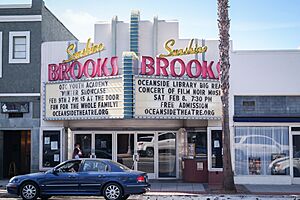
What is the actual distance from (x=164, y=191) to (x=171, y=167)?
3.57m

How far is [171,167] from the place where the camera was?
65.9ft

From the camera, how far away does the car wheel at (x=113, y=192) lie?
14078 millimetres

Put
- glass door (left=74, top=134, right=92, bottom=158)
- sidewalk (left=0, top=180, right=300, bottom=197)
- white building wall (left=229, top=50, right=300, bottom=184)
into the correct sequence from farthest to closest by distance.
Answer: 1. glass door (left=74, top=134, right=92, bottom=158)
2. white building wall (left=229, top=50, right=300, bottom=184)
3. sidewalk (left=0, top=180, right=300, bottom=197)

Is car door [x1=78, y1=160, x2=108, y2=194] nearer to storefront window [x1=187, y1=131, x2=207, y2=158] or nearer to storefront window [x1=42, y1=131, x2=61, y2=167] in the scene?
storefront window [x1=42, y1=131, x2=61, y2=167]

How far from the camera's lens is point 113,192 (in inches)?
555

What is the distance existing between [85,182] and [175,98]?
528 cm

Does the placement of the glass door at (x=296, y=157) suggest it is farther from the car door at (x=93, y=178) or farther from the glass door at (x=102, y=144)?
the car door at (x=93, y=178)

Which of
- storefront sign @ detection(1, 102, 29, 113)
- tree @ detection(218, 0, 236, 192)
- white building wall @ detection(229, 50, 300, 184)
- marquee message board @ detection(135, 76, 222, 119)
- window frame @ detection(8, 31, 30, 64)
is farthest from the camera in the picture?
window frame @ detection(8, 31, 30, 64)

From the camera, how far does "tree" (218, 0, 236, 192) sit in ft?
52.7

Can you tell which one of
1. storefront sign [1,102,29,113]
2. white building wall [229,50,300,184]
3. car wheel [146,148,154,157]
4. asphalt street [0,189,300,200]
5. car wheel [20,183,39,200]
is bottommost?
asphalt street [0,189,300,200]

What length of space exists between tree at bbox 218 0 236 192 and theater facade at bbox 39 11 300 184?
1.71m

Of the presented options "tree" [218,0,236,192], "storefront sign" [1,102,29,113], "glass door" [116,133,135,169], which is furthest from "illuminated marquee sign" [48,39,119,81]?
"tree" [218,0,236,192]

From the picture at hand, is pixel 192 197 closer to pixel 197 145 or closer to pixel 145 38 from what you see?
pixel 197 145

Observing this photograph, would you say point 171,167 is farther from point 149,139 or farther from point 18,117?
point 18,117
